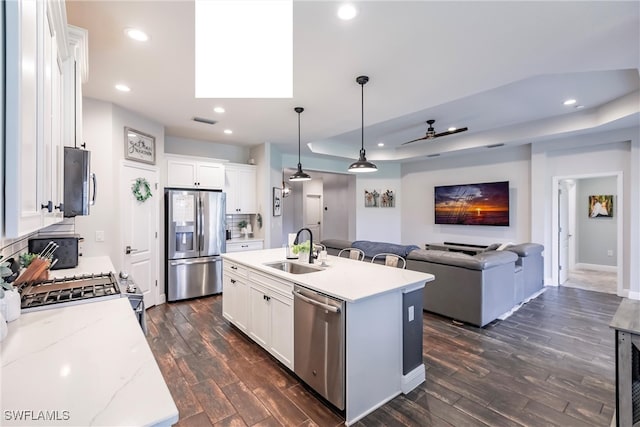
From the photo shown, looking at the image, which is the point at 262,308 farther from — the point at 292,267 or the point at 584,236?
the point at 584,236

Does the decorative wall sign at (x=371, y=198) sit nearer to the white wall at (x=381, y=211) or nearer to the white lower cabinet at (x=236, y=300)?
the white wall at (x=381, y=211)

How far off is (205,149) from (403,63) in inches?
158

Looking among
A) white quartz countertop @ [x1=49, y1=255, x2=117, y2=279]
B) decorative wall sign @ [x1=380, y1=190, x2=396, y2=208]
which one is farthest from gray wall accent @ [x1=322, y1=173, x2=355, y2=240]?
white quartz countertop @ [x1=49, y1=255, x2=117, y2=279]

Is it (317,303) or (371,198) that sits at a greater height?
(371,198)

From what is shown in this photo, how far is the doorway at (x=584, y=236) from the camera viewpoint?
5.45 m

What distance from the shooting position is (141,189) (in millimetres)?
3934

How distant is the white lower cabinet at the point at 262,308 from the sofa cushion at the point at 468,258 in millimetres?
2199

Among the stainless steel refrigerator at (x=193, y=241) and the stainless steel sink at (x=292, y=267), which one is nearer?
the stainless steel sink at (x=292, y=267)

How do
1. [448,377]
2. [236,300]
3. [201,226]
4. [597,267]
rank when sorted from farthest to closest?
[597,267]
[201,226]
[236,300]
[448,377]

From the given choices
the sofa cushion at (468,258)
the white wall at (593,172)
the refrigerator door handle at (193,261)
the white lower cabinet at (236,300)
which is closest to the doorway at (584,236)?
the white wall at (593,172)

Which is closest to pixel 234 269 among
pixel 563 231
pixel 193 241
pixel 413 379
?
pixel 193 241

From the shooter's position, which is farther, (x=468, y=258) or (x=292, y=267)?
(x=468, y=258)

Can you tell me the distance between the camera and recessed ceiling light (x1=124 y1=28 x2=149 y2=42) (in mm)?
2082

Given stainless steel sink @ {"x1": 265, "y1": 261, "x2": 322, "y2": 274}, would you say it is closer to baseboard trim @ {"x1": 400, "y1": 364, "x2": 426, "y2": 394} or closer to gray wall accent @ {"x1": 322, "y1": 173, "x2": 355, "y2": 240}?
baseboard trim @ {"x1": 400, "y1": 364, "x2": 426, "y2": 394}
